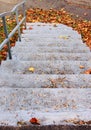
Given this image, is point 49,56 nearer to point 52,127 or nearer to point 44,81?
point 44,81

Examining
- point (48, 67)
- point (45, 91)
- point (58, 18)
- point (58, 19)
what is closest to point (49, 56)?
point (48, 67)

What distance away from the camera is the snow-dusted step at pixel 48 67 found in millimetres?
4398

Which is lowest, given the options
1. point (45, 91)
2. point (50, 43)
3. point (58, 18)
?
point (58, 18)

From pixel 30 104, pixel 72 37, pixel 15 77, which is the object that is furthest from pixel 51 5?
pixel 30 104

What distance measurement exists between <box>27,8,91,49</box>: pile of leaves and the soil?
436 millimetres

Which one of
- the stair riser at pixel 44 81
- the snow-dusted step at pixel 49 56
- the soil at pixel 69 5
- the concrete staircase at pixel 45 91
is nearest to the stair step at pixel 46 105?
the concrete staircase at pixel 45 91

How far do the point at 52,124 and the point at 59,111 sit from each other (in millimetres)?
394

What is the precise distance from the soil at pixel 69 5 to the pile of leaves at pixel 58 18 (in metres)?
0.44

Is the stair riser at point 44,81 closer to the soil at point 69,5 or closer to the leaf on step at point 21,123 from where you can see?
the leaf on step at point 21,123

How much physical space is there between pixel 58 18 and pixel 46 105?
9.83 meters

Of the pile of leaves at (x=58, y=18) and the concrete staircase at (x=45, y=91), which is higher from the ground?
the concrete staircase at (x=45, y=91)

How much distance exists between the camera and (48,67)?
177 inches

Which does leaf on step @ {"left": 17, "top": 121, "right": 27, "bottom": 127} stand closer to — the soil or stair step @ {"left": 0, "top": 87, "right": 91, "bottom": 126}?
stair step @ {"left": 0, "top": 87, "right": 91, "bottom": 126}

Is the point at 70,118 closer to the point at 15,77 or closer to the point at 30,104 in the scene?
the point at 30,104
